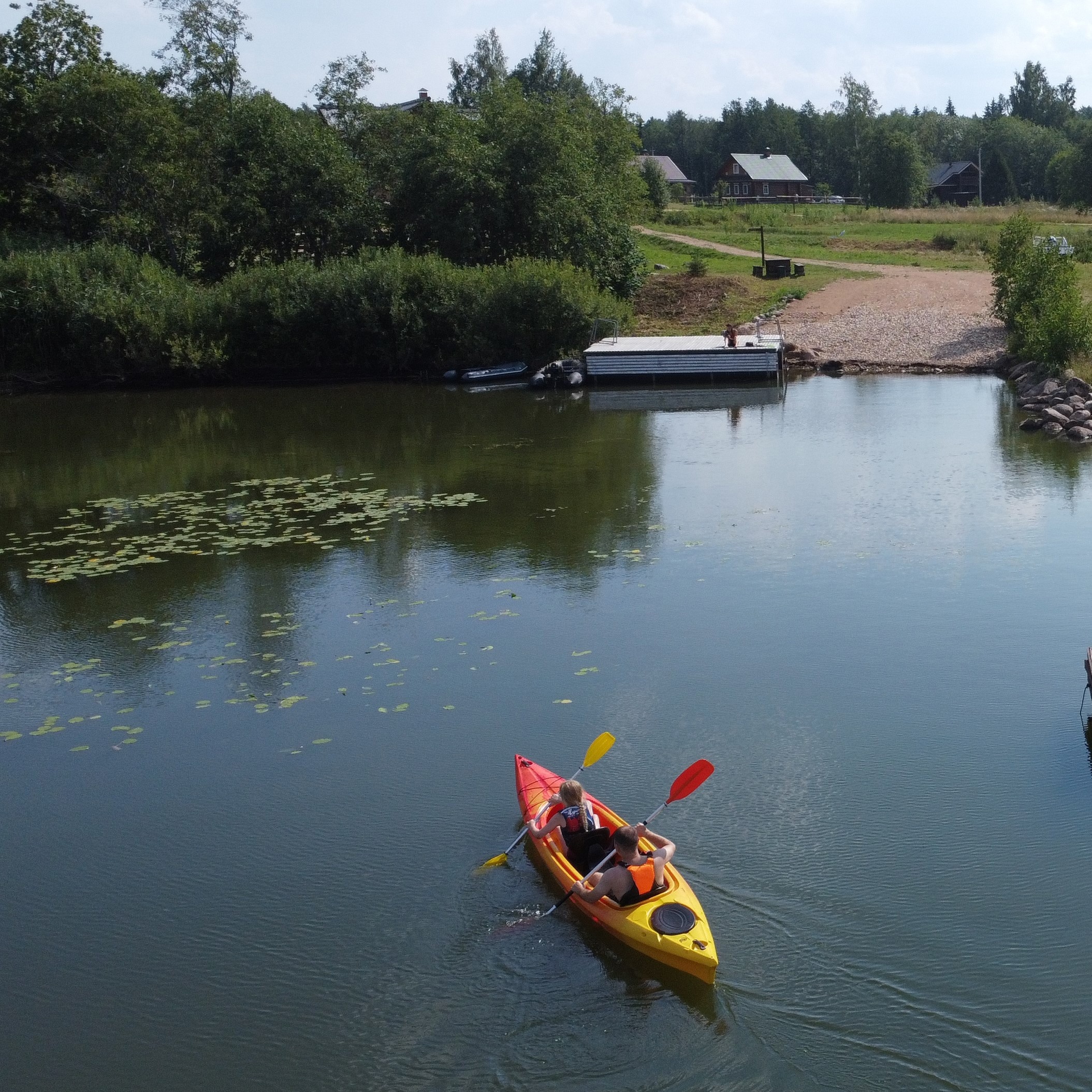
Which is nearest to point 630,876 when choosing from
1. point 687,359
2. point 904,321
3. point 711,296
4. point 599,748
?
point 599,748

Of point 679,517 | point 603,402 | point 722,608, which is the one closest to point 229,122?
point 603,402

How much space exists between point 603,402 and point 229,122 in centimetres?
2125

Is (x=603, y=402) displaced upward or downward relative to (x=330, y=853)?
upward

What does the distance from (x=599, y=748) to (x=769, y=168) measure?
3532 inches

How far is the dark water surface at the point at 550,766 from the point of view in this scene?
24.3ft

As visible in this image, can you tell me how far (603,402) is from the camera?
32.0 metres

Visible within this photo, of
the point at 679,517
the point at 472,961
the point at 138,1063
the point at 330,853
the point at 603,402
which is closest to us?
the point at 138,1063

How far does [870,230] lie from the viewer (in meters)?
58.0

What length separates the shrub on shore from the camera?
121 ft

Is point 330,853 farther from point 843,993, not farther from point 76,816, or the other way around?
point 843,993

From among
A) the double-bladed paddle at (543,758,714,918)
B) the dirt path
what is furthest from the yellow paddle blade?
the dirt path

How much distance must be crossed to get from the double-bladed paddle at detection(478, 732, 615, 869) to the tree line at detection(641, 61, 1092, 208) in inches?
2840

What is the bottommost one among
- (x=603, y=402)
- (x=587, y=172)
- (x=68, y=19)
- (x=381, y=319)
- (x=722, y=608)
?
(x=722, y=608)

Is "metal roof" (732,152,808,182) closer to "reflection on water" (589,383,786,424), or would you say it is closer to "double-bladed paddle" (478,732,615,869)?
"reflection on water" (589,383,786,424)
